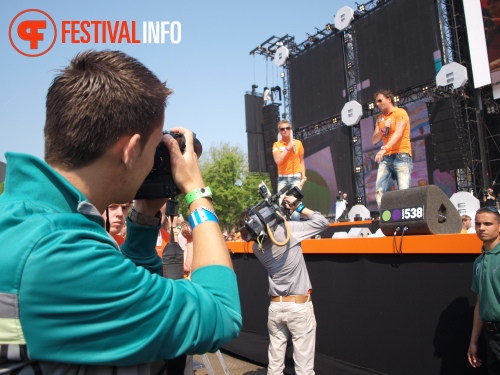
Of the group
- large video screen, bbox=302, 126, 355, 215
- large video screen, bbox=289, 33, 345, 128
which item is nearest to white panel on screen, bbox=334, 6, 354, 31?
large video screen, bbox=289, 33, 345, 128

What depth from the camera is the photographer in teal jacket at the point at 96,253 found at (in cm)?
80

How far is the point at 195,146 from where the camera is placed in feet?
4.28

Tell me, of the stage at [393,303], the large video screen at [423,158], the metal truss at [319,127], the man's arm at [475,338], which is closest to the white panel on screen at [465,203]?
the large video screen at [423,158]

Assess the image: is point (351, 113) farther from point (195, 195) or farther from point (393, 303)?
point (195, 195)

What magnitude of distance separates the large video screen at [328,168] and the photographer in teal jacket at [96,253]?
59.3 ft

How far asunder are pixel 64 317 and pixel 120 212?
104 inches

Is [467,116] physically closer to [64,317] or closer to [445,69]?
[445,69]

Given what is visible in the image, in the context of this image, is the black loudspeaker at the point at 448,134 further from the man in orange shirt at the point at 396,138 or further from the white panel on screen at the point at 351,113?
the man in orange shirt at the point at 396,138

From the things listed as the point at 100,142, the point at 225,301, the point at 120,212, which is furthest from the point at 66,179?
the point at 120,212

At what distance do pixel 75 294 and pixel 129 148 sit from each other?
1.27ft

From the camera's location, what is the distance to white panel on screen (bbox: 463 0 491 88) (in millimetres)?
13414

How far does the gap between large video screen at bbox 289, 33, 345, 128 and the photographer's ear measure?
62.1 feet

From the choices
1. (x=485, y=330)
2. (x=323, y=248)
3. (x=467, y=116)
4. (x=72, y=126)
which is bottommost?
(x=485, y=330)

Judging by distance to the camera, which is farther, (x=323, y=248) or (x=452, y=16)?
(x=452, y=16)
